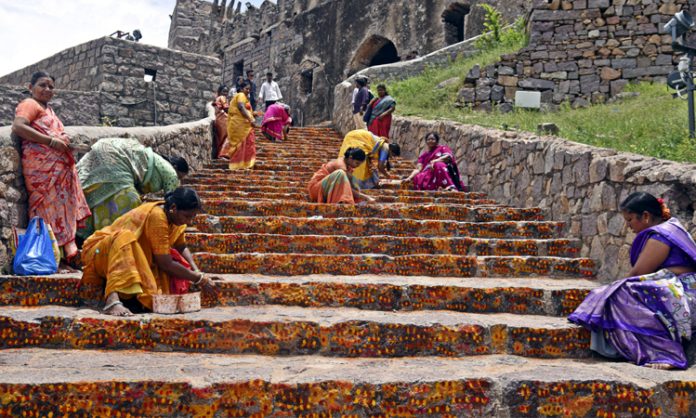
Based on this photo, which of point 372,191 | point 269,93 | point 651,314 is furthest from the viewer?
point 269,93

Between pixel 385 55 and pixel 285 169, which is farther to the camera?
pixel 385 55

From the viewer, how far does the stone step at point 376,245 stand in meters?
4.54

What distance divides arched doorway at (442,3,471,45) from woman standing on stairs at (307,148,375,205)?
12.0 meters

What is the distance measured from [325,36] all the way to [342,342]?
1876 cm

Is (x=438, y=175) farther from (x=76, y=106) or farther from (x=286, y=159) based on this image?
(x=76, y=106)

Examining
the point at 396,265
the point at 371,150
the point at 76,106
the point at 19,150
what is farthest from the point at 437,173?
the point at 76,106

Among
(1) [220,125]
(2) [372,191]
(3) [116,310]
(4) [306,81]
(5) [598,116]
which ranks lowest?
(3) [116,310]

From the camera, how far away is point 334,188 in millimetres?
5863

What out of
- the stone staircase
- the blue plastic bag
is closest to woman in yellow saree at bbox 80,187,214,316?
the stone staircase

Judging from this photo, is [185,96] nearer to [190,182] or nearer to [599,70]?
[190,182]

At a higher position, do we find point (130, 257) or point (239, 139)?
point (239, 139)

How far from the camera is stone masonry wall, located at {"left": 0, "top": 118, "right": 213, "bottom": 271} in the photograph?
3.65m

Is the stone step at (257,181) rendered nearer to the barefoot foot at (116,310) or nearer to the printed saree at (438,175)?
the printed saree at (438,175)

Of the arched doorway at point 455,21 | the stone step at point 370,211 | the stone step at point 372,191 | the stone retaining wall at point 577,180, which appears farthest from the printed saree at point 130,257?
the arched doorway at point 455,21
